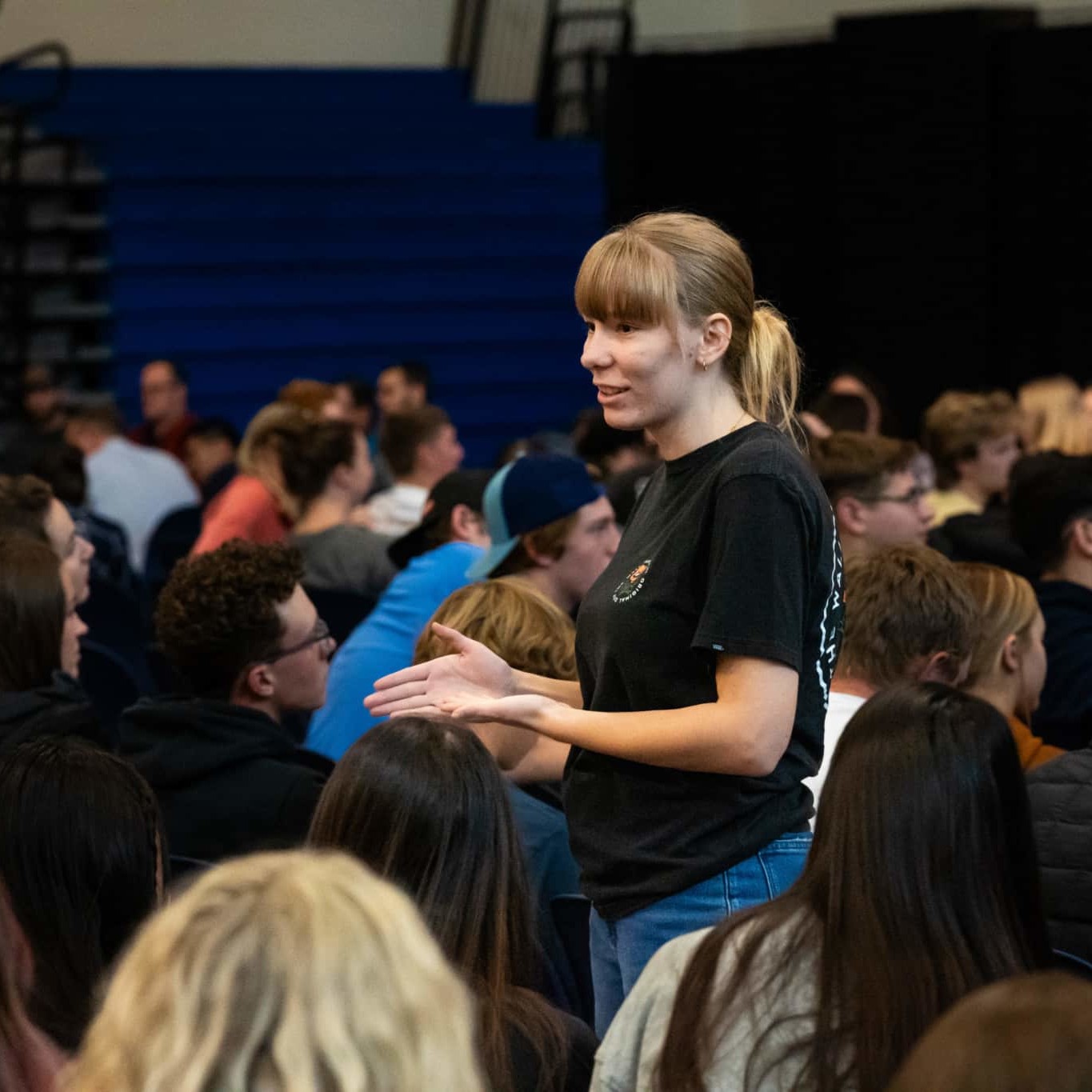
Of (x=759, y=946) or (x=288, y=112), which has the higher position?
(x=288, y=112)

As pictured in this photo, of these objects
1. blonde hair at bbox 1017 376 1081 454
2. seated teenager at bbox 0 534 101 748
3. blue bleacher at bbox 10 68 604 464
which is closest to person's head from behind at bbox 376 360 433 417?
blue bleacher at bbox 10 68 604 464

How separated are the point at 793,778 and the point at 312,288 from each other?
32.2 feet

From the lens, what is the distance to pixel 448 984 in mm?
987

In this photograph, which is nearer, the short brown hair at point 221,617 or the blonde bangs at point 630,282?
the blonde bangs at point 630,282

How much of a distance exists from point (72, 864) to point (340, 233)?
32.8 ft

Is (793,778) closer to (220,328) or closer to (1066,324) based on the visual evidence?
(1066,324)

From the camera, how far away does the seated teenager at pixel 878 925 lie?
146cm

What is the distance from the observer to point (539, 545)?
3389mm

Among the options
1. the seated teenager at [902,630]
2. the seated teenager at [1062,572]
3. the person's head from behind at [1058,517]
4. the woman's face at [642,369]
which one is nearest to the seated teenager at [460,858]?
the woman's face at [642,369]

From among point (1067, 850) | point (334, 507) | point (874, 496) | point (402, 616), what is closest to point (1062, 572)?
point (874, 496)

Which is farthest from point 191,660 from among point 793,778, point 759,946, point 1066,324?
point 1066,324

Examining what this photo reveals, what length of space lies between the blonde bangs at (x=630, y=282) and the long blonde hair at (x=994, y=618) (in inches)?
51.9

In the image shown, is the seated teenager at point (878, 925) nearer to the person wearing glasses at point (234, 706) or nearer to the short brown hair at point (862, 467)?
the person wearing glasses at point (234, 706)

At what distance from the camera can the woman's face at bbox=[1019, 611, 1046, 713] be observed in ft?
10.0
